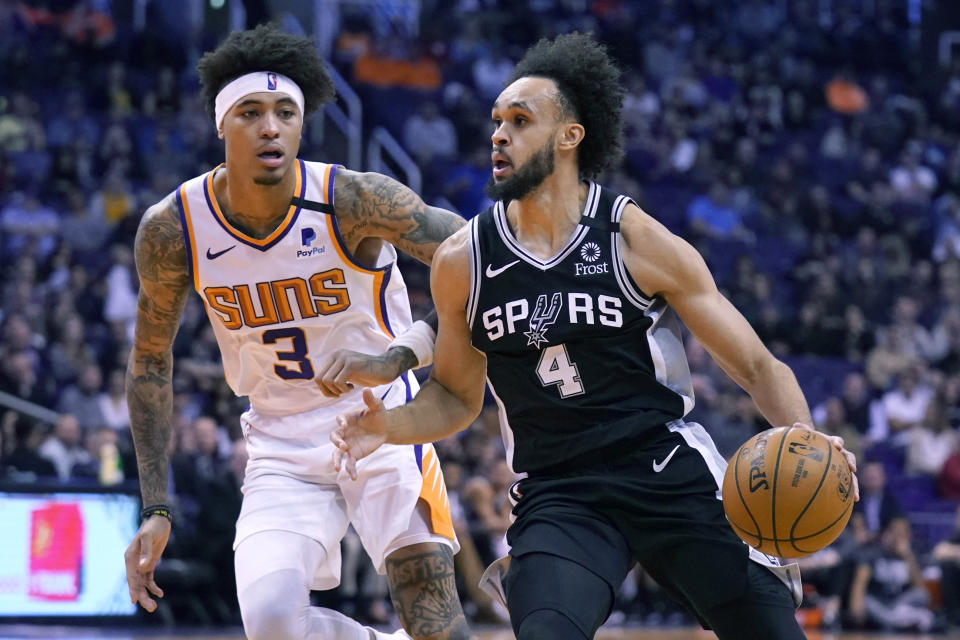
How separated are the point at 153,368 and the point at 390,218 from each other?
1136mm

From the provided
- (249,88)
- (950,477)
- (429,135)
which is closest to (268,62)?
(249,88)

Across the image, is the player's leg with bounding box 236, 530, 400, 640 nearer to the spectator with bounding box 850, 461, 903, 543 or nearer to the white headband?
the white headband

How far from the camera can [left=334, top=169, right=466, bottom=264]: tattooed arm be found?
5016 millimetres

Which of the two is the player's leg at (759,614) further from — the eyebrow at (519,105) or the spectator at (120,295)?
the spectator at (120,295)

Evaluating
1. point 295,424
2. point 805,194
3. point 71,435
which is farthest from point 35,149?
point 295,424

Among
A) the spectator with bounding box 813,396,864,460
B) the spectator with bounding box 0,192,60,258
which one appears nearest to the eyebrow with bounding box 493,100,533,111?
the spectator with bounding box 813,396,864,460

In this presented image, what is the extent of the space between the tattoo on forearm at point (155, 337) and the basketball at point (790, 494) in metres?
2.31

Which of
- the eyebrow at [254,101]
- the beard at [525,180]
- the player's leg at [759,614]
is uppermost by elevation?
the eyebrow at [254,101]

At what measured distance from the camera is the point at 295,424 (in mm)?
5062

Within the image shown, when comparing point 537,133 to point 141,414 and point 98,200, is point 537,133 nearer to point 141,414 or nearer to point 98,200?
point 141,414

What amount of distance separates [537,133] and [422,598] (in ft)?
5.59

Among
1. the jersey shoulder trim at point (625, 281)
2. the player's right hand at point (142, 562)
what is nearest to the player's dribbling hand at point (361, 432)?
the jersey shoulder trim at point (625, 281)

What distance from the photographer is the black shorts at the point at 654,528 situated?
409 cm

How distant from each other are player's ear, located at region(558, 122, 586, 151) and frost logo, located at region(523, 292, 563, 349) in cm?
60
